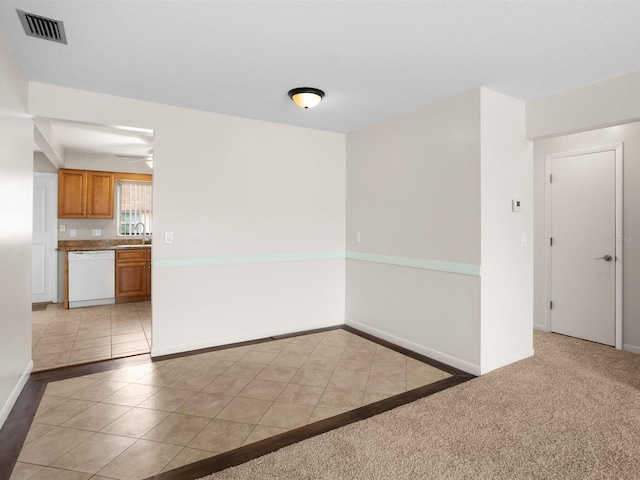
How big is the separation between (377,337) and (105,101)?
3.70m

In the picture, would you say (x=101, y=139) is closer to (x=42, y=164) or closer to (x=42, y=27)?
(x=42, y=164)

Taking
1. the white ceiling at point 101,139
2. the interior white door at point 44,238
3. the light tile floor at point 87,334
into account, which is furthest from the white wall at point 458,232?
the interior white door at point 44,238

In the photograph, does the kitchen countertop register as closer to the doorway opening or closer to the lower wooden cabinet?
the doorway opening

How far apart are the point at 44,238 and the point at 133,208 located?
4.71 ft

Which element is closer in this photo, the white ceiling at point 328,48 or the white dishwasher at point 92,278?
the white ceiling at point 328,48

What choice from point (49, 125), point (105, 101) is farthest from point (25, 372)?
point (49, 125)

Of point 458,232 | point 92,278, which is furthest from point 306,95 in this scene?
point 92,278

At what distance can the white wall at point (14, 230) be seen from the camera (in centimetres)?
236

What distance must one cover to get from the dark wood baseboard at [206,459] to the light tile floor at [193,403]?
6 centimetres

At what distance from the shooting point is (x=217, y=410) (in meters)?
2.56

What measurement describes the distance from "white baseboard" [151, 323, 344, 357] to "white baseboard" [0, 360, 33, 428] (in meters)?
0.96

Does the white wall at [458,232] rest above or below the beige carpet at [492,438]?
above

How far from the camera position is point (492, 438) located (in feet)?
7.26

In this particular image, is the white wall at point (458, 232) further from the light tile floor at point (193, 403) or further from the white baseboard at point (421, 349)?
the light tile floor at point (193, 403)
